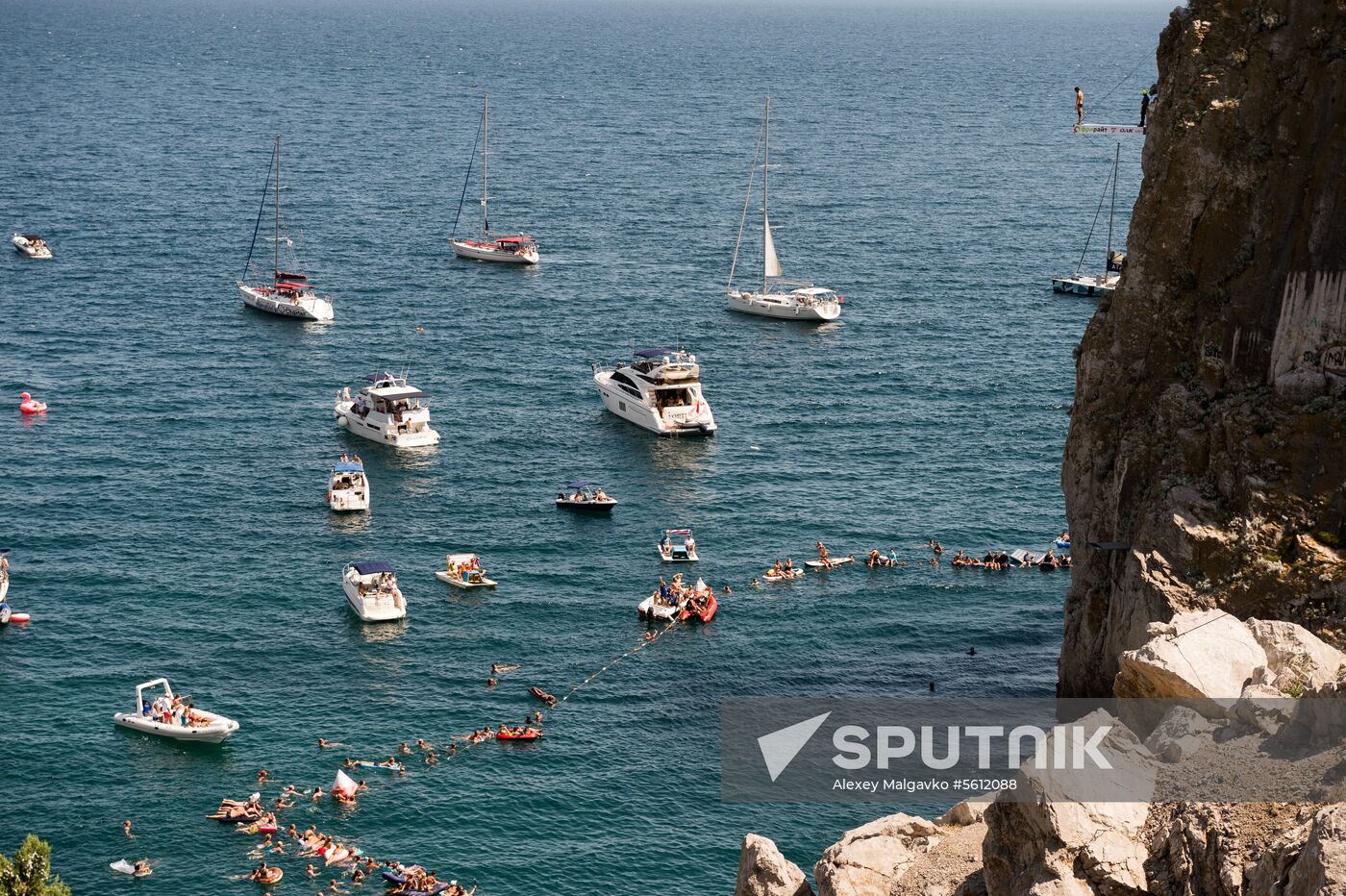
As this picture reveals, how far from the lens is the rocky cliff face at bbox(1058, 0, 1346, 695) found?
57.2 meters

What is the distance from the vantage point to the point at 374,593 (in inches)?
3435

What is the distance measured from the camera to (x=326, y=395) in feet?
411

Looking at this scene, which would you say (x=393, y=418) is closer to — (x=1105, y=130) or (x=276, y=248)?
(x=276, y=248)

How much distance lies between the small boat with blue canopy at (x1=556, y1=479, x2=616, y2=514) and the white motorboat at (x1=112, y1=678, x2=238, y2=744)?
101ft

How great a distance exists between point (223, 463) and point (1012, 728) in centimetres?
5771

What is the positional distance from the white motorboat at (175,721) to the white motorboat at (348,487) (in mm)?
26288

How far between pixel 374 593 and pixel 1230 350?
45.1 metres

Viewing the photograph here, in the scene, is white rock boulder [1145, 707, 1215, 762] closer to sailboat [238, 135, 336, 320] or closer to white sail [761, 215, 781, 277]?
sailboat [238, 135, 336, 320]

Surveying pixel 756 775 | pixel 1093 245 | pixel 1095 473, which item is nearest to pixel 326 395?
pixel 756 775

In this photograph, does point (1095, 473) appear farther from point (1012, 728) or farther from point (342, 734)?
point (342, 734)

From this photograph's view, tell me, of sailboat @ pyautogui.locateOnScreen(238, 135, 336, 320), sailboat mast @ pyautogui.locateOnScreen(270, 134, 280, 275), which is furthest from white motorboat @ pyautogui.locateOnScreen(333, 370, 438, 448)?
sailboat mast @ pyautogui.locateOnScreen(270, 134, 280, 275)

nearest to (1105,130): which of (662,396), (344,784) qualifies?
(344,784)

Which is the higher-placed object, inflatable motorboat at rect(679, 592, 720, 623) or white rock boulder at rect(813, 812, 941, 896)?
white rock boulder at rect(813, 812, 941, 896)

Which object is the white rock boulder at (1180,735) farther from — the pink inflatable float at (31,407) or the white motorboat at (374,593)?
the pink inflatable float at (31,407)
